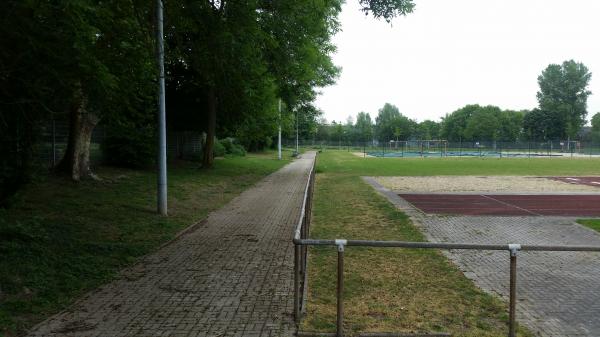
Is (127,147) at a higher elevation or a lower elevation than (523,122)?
lower

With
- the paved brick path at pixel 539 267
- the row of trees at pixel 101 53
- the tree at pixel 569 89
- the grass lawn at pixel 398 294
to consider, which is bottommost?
the paved brick path at pixel 539 267

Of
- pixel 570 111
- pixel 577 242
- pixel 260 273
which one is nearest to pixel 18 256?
pixel 260 273

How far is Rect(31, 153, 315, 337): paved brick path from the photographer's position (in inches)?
204

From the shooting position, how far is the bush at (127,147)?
21453 mm

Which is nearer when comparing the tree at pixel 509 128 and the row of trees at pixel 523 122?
the row of trees at pixel 523 122

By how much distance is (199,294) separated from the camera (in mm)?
6309

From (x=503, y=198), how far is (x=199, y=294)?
14.4m

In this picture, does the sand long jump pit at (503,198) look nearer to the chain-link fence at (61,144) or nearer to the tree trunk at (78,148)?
the tree trunk at (78,148)

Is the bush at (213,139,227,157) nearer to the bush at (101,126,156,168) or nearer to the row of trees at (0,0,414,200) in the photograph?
the bush at (101,126,156,168)

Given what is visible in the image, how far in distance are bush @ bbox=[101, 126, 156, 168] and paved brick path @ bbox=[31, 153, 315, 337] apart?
12172 mm

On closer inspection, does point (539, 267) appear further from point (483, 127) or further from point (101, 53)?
point (483, 127)

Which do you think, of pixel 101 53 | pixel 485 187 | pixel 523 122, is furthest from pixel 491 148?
pixel 101 53

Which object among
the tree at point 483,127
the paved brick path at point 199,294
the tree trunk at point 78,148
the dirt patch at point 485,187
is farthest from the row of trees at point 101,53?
the tree at point 483,127

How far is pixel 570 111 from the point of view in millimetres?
107500
